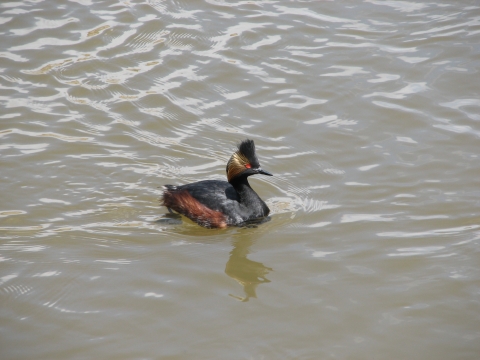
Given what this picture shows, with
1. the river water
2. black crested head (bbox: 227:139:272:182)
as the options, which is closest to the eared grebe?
black crested head (bbox: 227:139:272:182)

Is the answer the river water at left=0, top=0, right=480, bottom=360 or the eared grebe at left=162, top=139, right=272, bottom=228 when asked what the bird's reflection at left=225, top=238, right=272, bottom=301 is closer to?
the river water at left=0, top=0, right=480, bottom=360

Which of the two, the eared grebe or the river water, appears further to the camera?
the eared grebe

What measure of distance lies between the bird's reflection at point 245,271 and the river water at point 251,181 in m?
0.03

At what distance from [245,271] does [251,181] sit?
7.19 ft

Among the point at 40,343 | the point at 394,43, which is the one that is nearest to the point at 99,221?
the point at 40,343

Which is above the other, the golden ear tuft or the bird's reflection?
the golden ear tuft

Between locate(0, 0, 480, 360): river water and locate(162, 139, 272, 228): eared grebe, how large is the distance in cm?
19

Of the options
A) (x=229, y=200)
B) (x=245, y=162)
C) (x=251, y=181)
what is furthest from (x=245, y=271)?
(x=251, y=181)

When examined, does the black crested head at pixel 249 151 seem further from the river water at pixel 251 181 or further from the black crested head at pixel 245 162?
Answer: the river water at pixel 251 181

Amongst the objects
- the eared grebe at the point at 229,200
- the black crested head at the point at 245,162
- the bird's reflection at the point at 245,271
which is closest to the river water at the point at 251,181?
the bird's reflection at the point at 245,271

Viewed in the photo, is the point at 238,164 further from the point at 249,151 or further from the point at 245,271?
the point at 245,271

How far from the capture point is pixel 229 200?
7.46 metres

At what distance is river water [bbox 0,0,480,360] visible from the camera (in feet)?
17.8

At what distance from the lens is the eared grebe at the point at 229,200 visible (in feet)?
24.1
